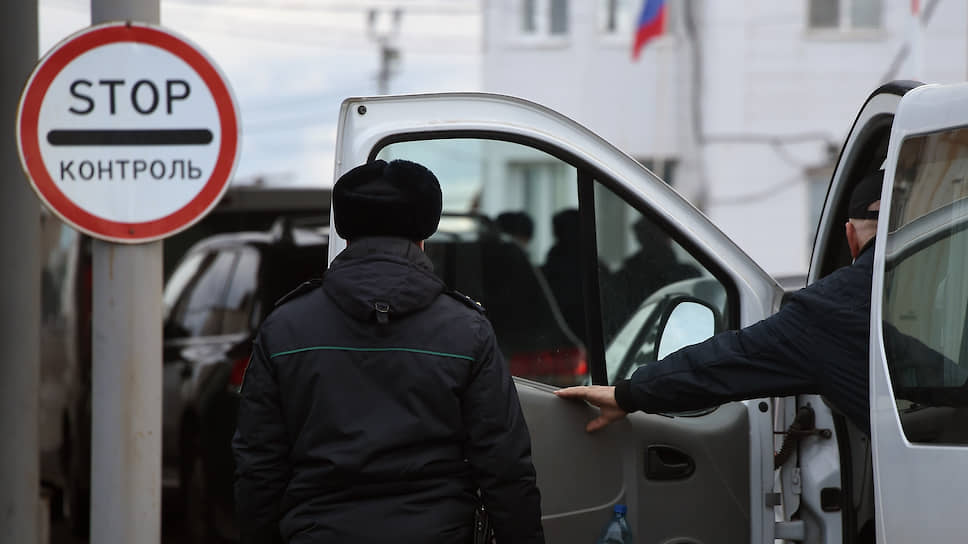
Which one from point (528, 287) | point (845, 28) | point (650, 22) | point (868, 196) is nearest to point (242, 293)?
point (528, 287)

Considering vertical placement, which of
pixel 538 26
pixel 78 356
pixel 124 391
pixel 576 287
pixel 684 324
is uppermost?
pixel 538 26

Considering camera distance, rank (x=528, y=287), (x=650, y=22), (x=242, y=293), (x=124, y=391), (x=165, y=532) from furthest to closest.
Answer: (x=650, y=22) < (x=165, y=532) < (x=242, y=293) < (x=124, y=391) < (x=528, y=287)

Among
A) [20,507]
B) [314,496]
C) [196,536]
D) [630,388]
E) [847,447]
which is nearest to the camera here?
[314,496]

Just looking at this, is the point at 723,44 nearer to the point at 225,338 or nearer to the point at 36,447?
the point at 225,338

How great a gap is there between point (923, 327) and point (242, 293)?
4733 millimetres

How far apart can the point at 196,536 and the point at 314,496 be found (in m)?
4.14

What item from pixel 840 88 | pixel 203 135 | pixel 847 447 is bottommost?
pixel 847 447

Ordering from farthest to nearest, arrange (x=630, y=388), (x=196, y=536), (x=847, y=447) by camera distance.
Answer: (x=196, y=536) < (x=847, y=447) < (x=630, y=388)

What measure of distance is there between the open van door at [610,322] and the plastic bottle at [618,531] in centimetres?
3

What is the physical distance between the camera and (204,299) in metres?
7.19

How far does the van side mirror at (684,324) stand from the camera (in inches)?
130

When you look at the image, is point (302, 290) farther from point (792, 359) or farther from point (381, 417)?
point (792, 359)

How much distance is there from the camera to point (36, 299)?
15.5ft

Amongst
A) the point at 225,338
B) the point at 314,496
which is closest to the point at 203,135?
the point at 314,496
